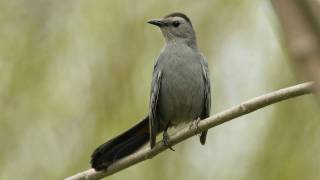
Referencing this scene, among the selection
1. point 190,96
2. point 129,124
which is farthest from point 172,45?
point 129,124

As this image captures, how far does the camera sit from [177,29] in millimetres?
5109

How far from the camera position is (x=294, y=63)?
0.71 m

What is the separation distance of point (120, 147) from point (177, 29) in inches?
50.2

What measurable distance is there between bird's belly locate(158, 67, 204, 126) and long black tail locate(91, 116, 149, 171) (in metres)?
0.24

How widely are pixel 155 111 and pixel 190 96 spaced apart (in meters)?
0.28

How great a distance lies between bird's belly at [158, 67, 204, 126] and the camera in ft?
15.4

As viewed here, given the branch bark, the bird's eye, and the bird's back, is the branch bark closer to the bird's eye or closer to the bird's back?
the bird's back

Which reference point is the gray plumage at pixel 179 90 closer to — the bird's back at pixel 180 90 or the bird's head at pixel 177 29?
the bird's back at pixel 180 90

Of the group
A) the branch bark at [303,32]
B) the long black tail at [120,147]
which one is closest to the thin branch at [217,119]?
the long black tail at [120,147]

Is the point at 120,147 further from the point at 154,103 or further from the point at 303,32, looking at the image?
the point at 303,32

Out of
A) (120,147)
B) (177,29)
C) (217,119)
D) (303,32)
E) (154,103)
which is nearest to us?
(303,32)

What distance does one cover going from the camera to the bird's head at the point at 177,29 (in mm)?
5086

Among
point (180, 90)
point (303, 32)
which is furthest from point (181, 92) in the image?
point (303, 32)

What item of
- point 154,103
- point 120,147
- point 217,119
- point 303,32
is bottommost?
point 120,147
